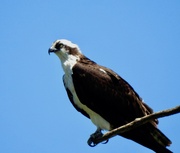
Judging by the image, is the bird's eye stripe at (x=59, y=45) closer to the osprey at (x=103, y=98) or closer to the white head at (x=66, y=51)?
the white head at (x=66, y=51)

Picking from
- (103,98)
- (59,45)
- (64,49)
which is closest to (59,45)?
(59,45)

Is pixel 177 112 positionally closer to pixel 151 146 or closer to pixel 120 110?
pixel 151 146

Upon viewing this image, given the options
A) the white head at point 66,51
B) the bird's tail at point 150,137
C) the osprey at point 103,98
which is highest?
the white head at point 66,51

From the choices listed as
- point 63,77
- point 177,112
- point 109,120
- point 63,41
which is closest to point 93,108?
point 109,120

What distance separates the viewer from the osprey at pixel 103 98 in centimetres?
928

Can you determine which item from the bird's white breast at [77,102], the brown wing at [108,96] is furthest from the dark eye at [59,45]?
the brown wing at [108,96]

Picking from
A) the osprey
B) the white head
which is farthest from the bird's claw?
the white head

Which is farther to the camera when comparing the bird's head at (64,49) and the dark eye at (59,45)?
the dark eye at (59,45)

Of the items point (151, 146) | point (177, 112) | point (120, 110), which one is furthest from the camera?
point (120, 110)

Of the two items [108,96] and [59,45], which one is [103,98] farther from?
[59,45]

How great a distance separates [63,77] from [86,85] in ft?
2.60

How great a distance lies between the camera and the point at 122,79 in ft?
32.0

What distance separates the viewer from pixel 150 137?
8.77m

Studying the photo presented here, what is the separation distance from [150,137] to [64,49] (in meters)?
3.08
